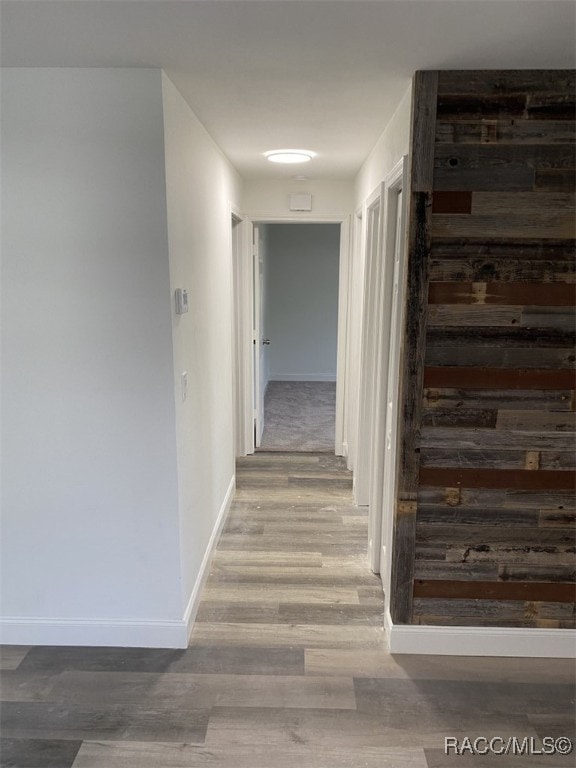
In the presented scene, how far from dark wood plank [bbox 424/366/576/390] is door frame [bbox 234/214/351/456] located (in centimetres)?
225

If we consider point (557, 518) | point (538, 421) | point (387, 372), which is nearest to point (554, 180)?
point (538, 421)

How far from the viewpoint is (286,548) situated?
9.89ft

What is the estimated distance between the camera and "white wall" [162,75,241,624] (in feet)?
6.66

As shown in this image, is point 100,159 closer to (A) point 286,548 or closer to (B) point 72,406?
(B) point 72,406

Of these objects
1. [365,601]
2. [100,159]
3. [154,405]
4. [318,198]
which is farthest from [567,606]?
[318,198]

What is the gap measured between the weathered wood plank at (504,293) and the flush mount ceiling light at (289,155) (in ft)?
5.09

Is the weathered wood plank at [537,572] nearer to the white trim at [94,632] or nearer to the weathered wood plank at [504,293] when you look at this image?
the weathered wood plank at [504,293]

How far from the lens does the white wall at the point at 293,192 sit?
4031mm

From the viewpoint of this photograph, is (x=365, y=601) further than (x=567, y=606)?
Yes

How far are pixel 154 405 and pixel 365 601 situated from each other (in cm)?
145

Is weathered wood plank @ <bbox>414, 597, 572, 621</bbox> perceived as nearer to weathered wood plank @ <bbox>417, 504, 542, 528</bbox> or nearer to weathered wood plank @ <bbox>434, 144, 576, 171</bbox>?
weathered wood plank @ <bbox>417, 504, 542, 528</bbox>

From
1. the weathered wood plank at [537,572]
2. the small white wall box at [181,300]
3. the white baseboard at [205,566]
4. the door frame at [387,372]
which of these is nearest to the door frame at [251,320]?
the white baseboard at [205,566]

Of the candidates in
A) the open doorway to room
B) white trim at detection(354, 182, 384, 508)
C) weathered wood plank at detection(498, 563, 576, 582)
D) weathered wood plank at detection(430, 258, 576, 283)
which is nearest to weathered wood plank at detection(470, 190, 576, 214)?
weathered wood plank at detection(430, 258, 576, 283)

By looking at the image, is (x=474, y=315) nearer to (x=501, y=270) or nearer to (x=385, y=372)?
(x=501, y=270)
